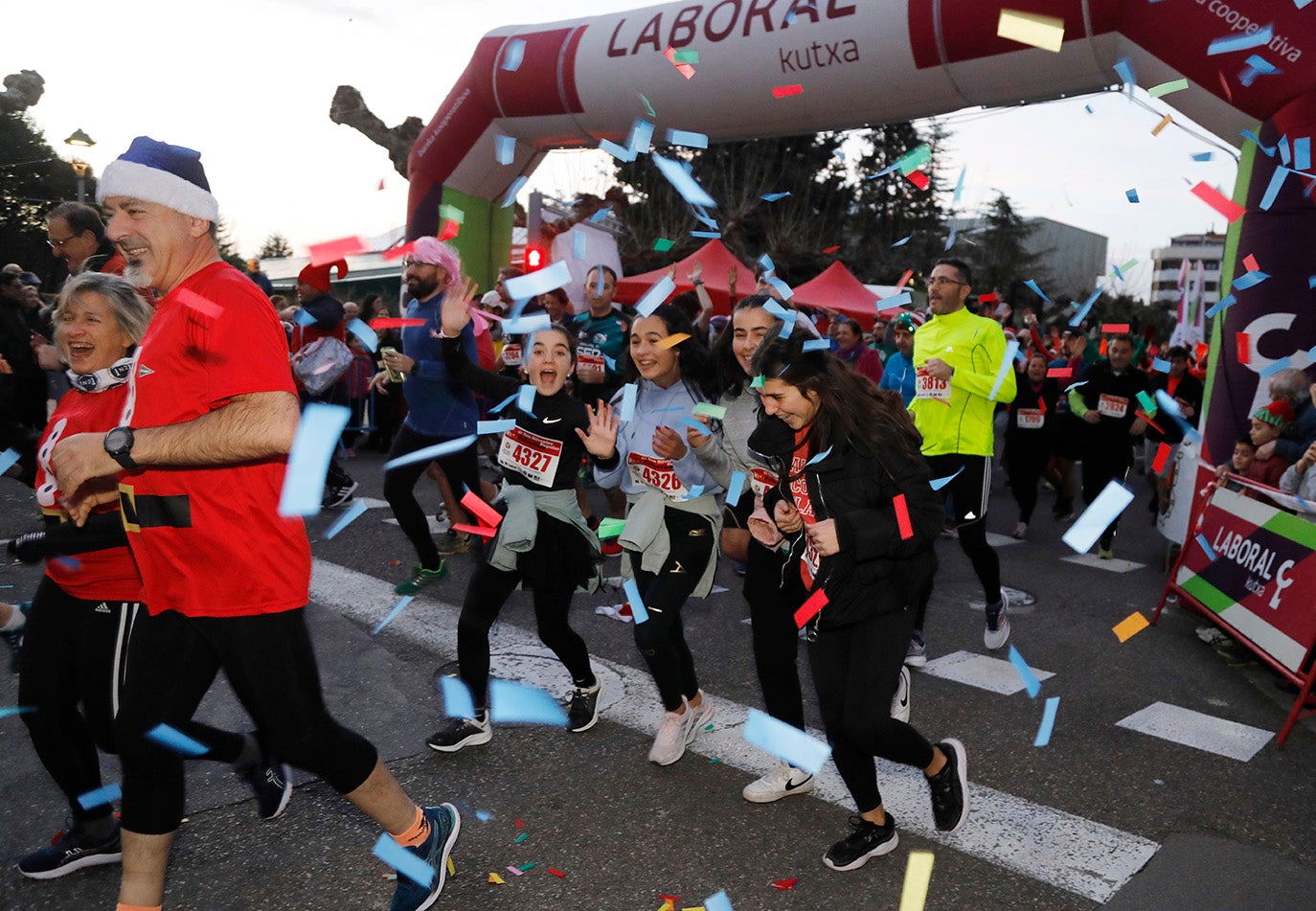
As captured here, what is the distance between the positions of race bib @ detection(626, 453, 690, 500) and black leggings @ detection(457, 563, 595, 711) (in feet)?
1.85

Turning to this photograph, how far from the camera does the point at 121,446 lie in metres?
2.27

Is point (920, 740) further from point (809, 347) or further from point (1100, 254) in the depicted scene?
point (1100, 254)

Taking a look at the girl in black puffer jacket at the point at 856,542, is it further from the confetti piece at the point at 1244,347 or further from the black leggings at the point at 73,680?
the confetti piece at the point at 1244,347

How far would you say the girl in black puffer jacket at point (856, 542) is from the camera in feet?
10.1

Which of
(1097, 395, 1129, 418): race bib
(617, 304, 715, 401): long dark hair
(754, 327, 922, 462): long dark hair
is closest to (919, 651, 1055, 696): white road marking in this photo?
(617, 304, 715, 401): long dark hair

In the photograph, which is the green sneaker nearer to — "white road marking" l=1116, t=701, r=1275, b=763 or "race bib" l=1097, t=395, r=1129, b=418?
"white road marking" l=1116, t=701, r=1275, b=763

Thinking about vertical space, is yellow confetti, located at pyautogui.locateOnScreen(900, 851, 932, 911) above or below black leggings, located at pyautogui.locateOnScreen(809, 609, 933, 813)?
below

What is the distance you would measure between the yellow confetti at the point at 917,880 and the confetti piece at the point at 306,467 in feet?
6.78

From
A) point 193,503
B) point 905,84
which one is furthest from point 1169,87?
point 193,503

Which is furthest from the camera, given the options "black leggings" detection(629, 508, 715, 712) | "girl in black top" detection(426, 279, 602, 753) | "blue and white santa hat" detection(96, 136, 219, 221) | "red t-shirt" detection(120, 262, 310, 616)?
"girl in black top" detection(426, 279, 602, 753)

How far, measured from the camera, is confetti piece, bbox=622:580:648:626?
155 inches

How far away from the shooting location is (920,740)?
10.6 ft

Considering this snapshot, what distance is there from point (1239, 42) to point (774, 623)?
5327 mm

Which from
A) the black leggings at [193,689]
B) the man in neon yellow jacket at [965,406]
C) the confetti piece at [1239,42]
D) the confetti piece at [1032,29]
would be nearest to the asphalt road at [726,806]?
the man in neon yellow jacket at [965,406]
